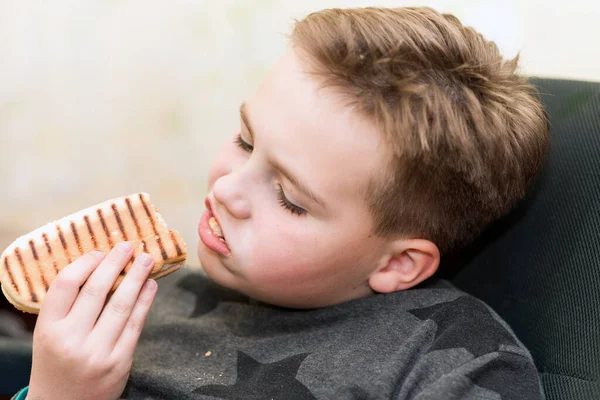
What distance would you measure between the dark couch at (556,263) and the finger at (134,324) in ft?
1.00

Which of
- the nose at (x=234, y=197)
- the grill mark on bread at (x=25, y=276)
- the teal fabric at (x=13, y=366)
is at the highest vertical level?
the nose at (x=234, y=197)

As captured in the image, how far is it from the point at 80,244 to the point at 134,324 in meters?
0.15

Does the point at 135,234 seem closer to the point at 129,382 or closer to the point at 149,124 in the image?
the point at 129,382

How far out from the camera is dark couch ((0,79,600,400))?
93cm

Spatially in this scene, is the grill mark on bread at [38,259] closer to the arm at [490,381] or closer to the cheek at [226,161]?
the cheek at [226,161]

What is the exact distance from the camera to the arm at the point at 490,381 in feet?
2.72

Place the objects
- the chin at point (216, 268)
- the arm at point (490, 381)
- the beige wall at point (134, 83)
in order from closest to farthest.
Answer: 1. the arm at point (490, 381)
2. the chin at point (216, 268)
3. the beige wall at point (134, 83)

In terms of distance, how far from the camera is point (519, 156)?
989mm

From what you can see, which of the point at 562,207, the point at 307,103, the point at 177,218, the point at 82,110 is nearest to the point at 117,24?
the point at 82,110

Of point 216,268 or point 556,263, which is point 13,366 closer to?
point 216,268

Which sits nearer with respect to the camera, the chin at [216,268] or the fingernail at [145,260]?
the fingernail at [145,260]

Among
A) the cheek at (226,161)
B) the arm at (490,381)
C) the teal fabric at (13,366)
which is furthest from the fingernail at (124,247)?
the arm at (490,381)

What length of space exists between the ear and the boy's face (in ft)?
0.07

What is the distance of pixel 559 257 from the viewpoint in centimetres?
100
